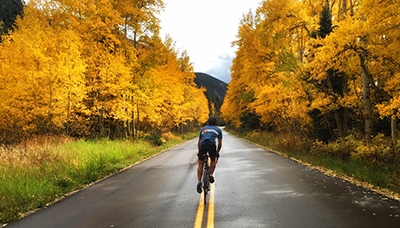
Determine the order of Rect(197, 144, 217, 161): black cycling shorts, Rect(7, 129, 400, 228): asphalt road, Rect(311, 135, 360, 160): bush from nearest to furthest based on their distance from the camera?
Rect(7, 129, 400, 228): asphalt road < Rect(197, 144, 217, 161): black cycling shorts < Rect(311, 135, 360, 160): bush

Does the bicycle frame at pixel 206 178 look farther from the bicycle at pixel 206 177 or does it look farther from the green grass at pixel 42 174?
the green grass at pixel 42 174

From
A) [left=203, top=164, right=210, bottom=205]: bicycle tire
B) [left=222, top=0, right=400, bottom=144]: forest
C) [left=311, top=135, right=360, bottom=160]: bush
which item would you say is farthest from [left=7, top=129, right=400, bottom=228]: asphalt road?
[left=222, top=0, right=400, bottom=144]: forest

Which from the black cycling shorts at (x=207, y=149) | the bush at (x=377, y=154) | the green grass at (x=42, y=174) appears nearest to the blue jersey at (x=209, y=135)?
the black cycling shorts at (x=207, y=149)

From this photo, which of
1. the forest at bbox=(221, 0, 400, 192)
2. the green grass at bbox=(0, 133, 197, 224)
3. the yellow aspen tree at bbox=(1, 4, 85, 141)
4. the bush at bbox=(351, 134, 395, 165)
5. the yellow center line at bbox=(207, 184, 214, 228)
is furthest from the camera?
the yellow aspen tree at bbox=(1, 4, 85, 141)

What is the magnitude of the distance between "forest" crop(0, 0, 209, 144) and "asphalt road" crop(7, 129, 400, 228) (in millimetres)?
7724

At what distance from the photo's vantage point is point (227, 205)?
519 cm

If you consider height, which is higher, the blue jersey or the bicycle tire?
the blue jersey

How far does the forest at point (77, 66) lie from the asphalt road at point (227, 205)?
Result: 7.72m

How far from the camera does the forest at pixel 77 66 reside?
1202 centimetres

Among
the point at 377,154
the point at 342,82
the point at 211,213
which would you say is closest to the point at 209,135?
the point at 211,213

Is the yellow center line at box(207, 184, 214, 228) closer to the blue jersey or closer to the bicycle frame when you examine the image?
the bicycle frame

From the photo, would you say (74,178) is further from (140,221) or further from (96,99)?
(96,99)

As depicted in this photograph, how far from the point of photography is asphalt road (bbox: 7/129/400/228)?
4258 millimetres

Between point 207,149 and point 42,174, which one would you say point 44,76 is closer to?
point 42,174
